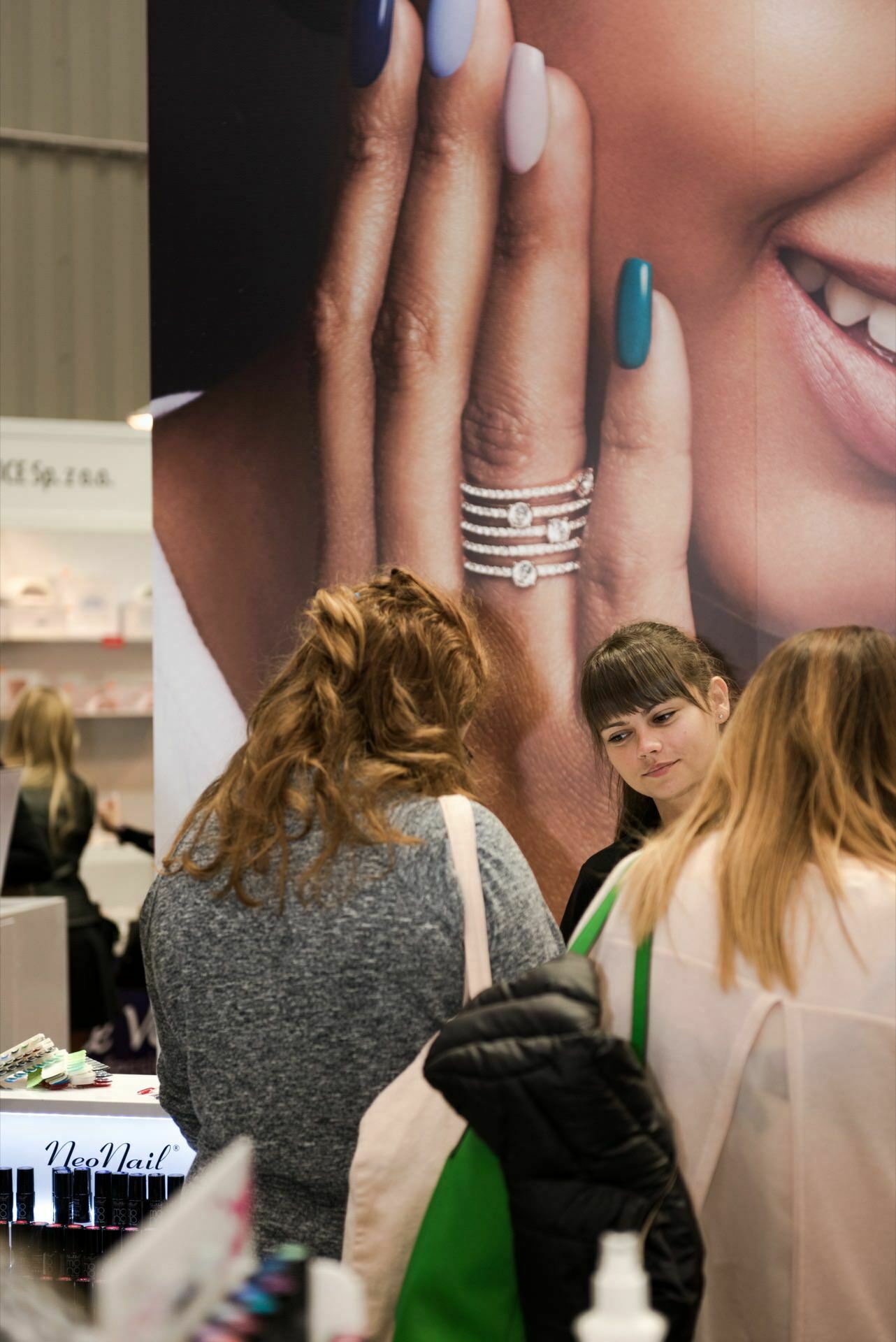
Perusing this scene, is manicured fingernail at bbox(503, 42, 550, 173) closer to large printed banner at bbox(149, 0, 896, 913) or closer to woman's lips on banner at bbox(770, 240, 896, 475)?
large printed banner at bbox(149, 0, 896, 913)

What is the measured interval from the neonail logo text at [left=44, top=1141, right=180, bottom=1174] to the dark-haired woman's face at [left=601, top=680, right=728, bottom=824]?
1.08 metres

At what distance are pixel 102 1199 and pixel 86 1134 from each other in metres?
0.13

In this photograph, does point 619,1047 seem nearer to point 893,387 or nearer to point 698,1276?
point 698,1276

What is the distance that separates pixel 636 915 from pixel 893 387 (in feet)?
6.79

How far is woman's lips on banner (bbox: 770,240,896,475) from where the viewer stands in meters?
2.97

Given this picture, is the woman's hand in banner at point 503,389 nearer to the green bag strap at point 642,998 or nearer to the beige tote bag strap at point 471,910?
the beige tote bag strap at point 471,910

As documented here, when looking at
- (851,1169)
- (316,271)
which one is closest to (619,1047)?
(851,1169)

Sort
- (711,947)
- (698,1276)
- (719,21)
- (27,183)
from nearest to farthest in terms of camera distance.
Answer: (698,1276) → (711,947) → (719,21) → (27,183)

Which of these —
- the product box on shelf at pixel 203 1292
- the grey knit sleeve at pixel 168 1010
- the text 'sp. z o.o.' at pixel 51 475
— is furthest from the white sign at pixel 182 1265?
the text 'sp. z o.o.' at pixel 51 475

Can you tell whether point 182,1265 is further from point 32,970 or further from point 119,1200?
point 32,970

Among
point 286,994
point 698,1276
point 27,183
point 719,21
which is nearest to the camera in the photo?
point 698,1276

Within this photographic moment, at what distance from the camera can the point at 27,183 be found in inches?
236

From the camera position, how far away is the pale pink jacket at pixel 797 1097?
1.26m

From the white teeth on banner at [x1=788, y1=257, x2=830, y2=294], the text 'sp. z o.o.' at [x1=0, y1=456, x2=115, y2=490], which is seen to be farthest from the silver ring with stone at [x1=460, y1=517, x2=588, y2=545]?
the text 'sp. z o.o.' at [x1=0, y1=456, x2=115, y2=490]
